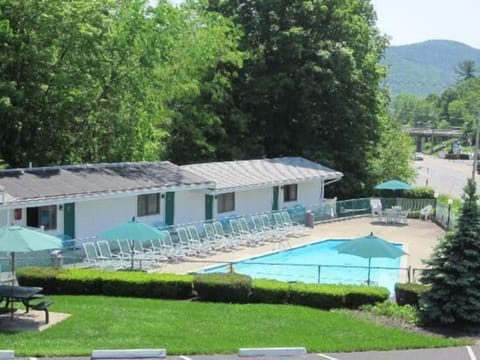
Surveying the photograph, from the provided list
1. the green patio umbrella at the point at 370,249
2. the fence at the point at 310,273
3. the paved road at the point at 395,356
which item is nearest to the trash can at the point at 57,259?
the fence at the point at 310,273

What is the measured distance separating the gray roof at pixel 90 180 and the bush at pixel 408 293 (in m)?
12.5

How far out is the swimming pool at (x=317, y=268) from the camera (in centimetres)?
2422

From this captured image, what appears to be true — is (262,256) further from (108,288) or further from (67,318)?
(67,318)

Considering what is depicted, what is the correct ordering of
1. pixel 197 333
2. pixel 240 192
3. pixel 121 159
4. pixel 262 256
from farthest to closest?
1. pixel 121 159
2. pixel 240 192
3. pixel 262 256
4. pixel 197 333

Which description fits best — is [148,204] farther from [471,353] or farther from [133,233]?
[471,353]

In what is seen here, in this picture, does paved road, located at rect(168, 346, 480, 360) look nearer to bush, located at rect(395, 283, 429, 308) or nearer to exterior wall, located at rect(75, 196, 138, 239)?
bush, located at rect(395, 283, 429, 308)

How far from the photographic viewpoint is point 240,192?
36.0 meters

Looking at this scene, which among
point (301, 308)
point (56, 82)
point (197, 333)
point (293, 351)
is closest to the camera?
point (293, 351)

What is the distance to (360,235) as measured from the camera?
35.2m

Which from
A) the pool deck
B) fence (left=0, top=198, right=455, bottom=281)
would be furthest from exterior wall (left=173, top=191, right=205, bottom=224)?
the pool deck

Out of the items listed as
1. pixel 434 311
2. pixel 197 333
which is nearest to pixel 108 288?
pixel 197 333

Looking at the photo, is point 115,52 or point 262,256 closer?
point 262,256

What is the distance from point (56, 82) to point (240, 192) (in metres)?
10.6

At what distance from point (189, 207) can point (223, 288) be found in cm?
1334
